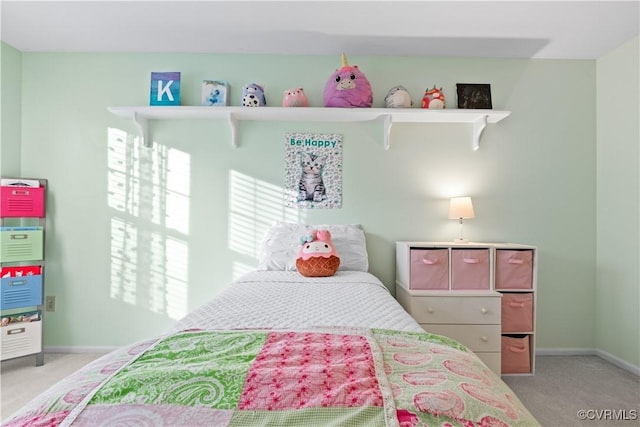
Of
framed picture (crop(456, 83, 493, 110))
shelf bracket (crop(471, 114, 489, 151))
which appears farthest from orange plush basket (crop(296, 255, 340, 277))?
framed picture (crop(456, 83, 493, 110))

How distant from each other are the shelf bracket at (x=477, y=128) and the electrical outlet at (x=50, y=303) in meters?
3.38

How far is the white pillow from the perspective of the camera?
2.31 metres

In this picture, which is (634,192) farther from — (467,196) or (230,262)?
(230,262)

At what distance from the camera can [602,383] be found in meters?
2.17

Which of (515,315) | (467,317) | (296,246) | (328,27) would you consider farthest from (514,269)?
(328,27)

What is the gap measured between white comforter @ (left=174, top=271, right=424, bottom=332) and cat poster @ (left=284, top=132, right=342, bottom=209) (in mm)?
754

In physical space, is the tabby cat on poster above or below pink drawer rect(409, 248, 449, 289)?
above

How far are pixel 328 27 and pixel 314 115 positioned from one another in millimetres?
565

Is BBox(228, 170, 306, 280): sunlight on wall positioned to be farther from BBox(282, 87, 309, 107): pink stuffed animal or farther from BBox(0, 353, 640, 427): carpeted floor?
BBox(0, 353, 640, 427): carpeted floor

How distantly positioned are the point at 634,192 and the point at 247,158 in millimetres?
2717

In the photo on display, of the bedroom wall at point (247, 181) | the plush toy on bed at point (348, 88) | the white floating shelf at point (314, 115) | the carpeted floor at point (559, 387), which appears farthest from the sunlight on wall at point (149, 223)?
the plush toy on bed at point (348, 88)

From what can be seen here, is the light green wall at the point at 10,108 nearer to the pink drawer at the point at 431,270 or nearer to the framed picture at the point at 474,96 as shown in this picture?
the pink drawer at the point at 431,270

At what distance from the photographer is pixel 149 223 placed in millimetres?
2609

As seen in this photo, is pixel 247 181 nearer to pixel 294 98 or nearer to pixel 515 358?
pixel 294 98
